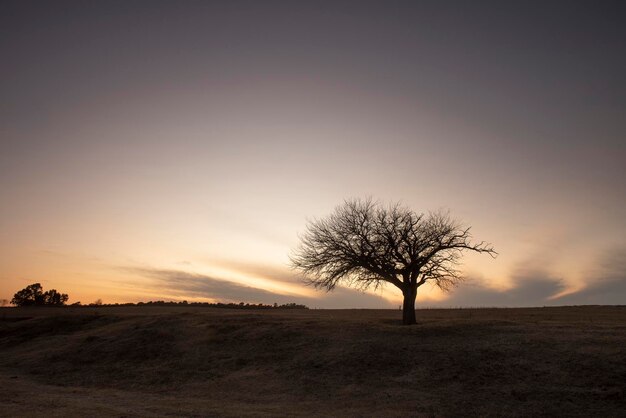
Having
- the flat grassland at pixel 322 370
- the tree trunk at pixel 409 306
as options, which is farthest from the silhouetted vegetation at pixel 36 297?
the tree trunk at pixel 409 306

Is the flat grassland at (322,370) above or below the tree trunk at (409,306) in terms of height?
below

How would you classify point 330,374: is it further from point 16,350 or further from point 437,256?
point 16,350

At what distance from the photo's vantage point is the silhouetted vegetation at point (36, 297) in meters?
95.9

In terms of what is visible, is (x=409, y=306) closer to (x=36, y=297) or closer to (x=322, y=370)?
(x=322, y=370)

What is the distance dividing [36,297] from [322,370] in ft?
302

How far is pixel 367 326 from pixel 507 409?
61.0 feet

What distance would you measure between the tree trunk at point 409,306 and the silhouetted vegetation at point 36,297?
8199 cm

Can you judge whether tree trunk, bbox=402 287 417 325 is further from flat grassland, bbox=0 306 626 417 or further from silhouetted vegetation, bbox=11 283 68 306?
silhouetted vegetation, bbox=11 283 68 306

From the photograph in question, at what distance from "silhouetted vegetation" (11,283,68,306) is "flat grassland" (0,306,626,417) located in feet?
190

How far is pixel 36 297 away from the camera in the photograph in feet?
323

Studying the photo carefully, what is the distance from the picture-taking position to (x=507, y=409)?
21781 mm

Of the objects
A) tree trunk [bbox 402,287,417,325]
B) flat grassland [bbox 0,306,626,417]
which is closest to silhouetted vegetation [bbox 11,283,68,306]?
flat grassland [bbox 0,306,626,417]

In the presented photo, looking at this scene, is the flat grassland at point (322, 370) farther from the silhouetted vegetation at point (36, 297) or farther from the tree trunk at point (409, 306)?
the silhouetted vegetation at point (36, 297)

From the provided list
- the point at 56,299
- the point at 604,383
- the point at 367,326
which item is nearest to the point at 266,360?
the point at 367,326
